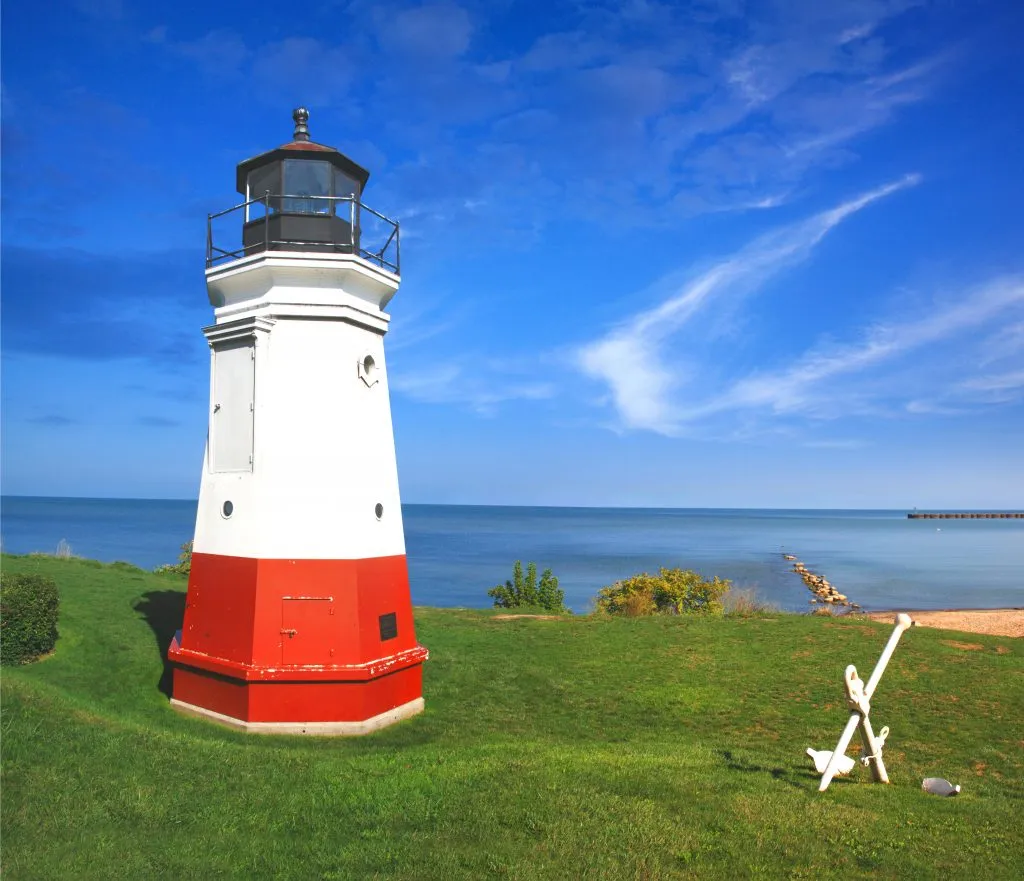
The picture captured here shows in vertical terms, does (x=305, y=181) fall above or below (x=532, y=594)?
above

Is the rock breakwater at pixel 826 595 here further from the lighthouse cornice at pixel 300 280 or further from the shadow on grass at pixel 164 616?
the lighthouse cornice at pixel 300 280

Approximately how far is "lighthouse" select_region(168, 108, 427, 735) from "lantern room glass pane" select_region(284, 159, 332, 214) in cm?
2

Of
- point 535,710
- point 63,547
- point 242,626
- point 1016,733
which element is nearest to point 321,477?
point 242,626

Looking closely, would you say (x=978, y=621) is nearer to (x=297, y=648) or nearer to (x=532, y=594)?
(x=532, y=594)

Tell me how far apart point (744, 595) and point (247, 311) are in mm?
20464

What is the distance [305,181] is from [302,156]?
1.07 ft

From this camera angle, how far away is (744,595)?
25.5m

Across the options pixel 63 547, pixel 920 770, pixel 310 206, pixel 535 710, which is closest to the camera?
pixel 920 770

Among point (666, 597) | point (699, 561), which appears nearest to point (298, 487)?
point (666, 597)

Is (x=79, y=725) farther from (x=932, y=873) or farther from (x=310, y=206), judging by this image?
(x=932, y=873)

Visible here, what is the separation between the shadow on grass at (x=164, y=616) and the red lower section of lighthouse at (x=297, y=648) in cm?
196

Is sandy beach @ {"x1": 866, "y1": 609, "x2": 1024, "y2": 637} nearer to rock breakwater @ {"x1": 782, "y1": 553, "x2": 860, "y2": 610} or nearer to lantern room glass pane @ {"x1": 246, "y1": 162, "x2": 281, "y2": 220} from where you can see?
rock breakwater @ {"x1": 782, "y1": 553, "x2": 860, "y2": 610}

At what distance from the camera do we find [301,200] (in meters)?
10.4

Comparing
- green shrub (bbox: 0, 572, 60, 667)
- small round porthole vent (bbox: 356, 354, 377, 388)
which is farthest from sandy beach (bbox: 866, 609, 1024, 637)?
green shrub (bbox: 0, 572, 60, 667)
